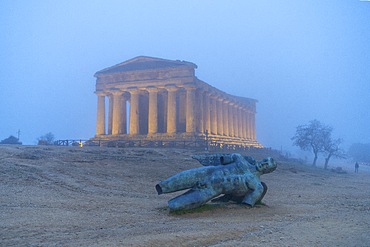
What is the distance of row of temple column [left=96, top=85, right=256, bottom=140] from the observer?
41.8 metres

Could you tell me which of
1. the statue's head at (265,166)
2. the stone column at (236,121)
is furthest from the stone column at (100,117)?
the statue's head at (265,166)

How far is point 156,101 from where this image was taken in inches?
1700

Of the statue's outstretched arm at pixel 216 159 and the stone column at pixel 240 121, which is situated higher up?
the stone column at pixel 240 121

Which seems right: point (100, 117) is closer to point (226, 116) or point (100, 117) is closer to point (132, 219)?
point (226, 116)

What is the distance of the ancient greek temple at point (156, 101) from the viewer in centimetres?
4134

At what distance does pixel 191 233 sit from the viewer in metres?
6.17

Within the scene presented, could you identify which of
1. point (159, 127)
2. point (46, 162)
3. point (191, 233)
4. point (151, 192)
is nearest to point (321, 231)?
point (191, 233)

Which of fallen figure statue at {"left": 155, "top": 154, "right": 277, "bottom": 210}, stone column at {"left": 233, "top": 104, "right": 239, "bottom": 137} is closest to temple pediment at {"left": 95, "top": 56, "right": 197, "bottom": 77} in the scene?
stone column at {"left": 233, "top": 104, "right": 239, "bottom": 137}

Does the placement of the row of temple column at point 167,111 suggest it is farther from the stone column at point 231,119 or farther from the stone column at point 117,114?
the stone column at point 231,119

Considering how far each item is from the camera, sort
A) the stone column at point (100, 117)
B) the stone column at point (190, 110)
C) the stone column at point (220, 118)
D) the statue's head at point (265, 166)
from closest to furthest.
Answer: the statue's head at point (265, 166), the stone column at point (190, 110), the stone column at point (100, 117), the stone column at point (220, 118)

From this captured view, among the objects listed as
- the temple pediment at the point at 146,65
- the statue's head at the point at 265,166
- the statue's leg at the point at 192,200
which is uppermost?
the temple pediment at the point at 146,65

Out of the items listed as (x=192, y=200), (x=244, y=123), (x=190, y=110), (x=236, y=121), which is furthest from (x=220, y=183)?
(x=244, y=123)

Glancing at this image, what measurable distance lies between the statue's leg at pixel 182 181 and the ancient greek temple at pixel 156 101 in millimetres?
30069

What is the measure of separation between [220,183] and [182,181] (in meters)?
1.01
